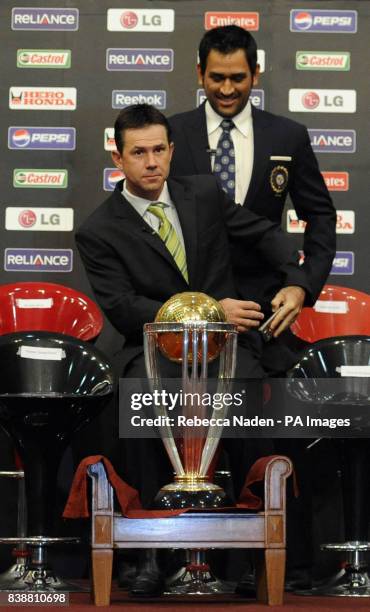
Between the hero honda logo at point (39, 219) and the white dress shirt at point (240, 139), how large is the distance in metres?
1.12

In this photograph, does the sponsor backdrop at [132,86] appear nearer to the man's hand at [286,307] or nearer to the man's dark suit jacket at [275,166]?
the man's dark suit jacket at [275,166]

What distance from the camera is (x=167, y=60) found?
19.3ft

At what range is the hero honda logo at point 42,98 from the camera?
5832 mm

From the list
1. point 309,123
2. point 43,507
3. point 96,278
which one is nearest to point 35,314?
point 96,278

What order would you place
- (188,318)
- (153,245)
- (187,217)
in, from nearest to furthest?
(188,318)
(153,245)
(187,217)

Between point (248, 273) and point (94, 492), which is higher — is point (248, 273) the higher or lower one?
the higher one

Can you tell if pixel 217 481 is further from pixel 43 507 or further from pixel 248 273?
pixel 248 273

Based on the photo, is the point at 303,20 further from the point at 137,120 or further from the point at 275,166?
the point at 137,120

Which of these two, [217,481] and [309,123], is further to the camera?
[309,123]

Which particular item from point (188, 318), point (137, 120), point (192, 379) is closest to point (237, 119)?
point (137, 120)

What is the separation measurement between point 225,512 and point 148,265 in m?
1.04

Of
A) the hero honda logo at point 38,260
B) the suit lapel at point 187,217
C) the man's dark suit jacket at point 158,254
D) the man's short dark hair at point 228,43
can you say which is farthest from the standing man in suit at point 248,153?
the hero honda logo at point 38,260

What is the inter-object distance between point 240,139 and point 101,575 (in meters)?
2.14

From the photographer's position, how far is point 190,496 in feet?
11.6
